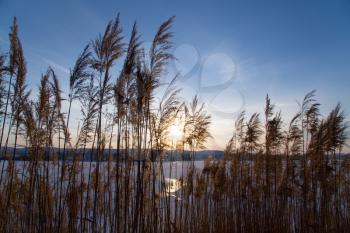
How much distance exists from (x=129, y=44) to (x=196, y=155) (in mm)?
3885

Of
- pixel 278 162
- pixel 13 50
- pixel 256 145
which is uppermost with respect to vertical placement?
pixel 13 50

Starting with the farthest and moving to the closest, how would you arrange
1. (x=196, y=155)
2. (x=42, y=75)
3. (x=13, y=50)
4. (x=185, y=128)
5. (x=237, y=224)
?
(x=196, y=155) < (x=185, y=128) < (x=237, y=224) < (x=42, y=75) < (x=13, y=50)

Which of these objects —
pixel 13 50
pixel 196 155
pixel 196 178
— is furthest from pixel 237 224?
pixel 13 50

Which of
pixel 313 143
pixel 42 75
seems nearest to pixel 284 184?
pixel 313 143

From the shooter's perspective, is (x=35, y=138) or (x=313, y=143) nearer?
(x=35, y=138)

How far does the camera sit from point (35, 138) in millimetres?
4219

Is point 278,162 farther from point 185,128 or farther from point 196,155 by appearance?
point 185,128

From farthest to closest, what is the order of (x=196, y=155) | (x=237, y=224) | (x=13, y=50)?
(x=196, y=155) < (x=237, y=224) < (x=13, y=50)

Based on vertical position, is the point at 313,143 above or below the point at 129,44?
below

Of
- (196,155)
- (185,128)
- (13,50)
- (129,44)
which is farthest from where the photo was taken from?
(196,155)

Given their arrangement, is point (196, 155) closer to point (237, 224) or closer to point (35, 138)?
point (237, 224)

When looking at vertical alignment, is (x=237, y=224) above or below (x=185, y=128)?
below

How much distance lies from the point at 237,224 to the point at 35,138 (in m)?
4.34

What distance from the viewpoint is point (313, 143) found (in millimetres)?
6141
